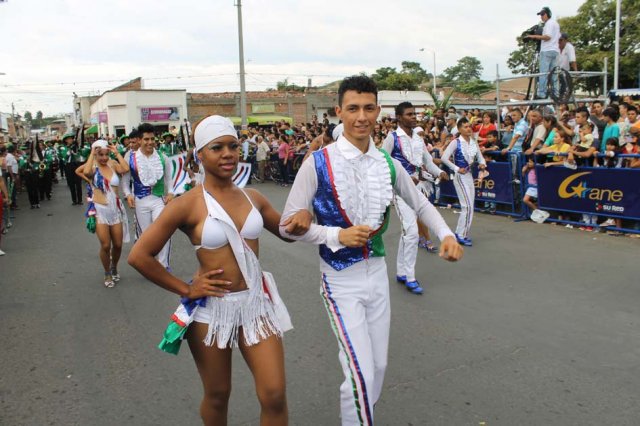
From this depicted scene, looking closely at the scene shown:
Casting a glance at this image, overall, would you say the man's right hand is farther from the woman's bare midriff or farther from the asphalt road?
the asphalt road

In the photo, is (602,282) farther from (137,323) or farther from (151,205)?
(151,205)

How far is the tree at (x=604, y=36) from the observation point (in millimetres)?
35406

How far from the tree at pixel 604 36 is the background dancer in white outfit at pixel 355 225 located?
34849 mm

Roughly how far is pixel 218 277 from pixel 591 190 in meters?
8.15

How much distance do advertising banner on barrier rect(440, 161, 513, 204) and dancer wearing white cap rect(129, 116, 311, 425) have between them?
8957 mm

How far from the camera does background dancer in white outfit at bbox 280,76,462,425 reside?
3008 mm

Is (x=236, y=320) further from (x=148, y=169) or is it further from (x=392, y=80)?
(x=392, y=80)

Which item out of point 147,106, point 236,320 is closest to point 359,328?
point 236,320

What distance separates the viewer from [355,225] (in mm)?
3014

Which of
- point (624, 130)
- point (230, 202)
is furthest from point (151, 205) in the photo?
point (624, 130)

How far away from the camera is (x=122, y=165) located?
7438mm

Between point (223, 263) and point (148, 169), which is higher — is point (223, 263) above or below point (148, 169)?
below

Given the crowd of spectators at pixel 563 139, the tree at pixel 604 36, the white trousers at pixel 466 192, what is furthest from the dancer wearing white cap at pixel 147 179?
the tree at pixel 604 36

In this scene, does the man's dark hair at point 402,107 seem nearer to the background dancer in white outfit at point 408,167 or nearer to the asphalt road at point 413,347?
the background dancer in white outfit at point 408,167
